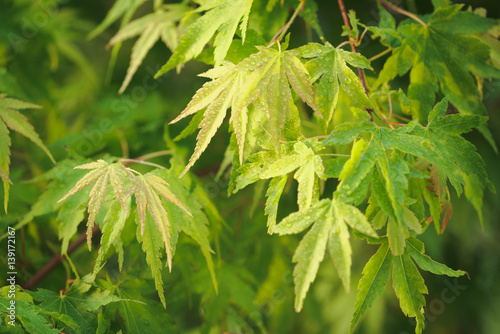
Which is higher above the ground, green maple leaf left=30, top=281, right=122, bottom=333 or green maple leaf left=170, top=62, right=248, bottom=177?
green maple leaf left=170, top=62, right=248, bottom=177

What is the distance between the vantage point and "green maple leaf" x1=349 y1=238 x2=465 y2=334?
27.8 inches

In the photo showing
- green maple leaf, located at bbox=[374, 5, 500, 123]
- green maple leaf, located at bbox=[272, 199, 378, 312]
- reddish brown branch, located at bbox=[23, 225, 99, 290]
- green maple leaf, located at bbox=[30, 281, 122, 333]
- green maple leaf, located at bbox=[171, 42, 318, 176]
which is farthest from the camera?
reddish brown branch, located at bbox=[23, 225, 99, 290]

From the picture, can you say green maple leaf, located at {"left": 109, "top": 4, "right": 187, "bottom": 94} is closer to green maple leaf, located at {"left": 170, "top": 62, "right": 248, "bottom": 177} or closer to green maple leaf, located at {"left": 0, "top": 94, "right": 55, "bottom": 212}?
green maple leaf, located at {"left": 0, "top": 94, "right": 55, "bottom": 212}

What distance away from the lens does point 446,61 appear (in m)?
0.96

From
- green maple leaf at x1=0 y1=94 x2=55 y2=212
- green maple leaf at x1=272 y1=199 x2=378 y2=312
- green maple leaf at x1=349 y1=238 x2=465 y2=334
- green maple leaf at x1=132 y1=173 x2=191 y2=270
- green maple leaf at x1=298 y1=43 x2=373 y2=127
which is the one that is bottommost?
green maple leaf at x1=349 y1=238 x2=465 y2=334

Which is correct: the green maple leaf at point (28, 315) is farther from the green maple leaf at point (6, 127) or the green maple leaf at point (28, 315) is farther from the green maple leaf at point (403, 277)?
the green maple leaf at point (403, 277)

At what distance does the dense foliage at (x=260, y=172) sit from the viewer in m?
0.69

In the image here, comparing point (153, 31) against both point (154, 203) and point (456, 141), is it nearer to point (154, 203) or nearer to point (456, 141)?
point (154, 203)

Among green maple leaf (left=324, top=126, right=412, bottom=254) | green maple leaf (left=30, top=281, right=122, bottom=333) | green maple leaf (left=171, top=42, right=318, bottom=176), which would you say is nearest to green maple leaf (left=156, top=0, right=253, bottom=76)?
green maple leaf (left=171, top=42, right=318, bottom=176)

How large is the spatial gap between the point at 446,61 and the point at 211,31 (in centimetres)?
54

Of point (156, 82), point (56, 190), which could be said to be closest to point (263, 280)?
point (56, 190)

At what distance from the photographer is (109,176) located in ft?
2.45

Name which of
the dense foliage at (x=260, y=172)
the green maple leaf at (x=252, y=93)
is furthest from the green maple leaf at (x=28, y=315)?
the green maple leaf at (x=252, y=93)

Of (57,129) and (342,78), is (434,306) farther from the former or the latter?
(57,129)
